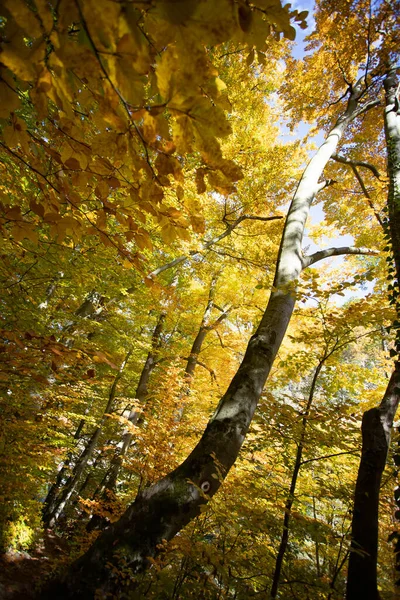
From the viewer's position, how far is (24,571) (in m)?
6.23

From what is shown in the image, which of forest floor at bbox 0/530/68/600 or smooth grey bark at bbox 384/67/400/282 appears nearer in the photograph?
smooth grey bark at bbox 384/67/400/282

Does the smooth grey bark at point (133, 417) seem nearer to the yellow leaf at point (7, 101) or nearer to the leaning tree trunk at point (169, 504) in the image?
the leaning tree trunk at point (169, 504)

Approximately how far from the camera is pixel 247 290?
32.3 feet

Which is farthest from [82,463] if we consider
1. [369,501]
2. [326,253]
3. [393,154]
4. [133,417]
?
[393,154]

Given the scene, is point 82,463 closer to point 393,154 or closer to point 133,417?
point 133,417

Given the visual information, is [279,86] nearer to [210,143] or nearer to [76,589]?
[210,143]

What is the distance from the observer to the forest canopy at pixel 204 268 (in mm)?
687

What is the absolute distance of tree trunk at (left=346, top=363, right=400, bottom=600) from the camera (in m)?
2.33

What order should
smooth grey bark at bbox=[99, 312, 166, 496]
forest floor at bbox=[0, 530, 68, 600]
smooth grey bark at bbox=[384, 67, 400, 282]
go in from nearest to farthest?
smooth grey bark at bbox=[384, 67, 400, 282] → forest floor at bbox=[0, 530, 68, 600] → smooth grey bark at bbox=[99, 312, 166, 496]

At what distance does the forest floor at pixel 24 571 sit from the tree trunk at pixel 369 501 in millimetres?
5038

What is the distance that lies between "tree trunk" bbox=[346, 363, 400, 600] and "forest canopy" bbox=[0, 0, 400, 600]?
0.02 meters

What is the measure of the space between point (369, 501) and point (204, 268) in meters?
6.93

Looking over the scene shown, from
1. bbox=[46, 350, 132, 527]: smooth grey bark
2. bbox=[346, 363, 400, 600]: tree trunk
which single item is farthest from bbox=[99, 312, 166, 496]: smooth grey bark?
bbox=[346, 363, 400, 600]: tree trunk

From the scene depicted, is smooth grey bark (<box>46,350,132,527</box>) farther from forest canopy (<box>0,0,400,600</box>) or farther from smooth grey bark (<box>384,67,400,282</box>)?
smooth grey bark (<box>384,67,400,282</box>)
